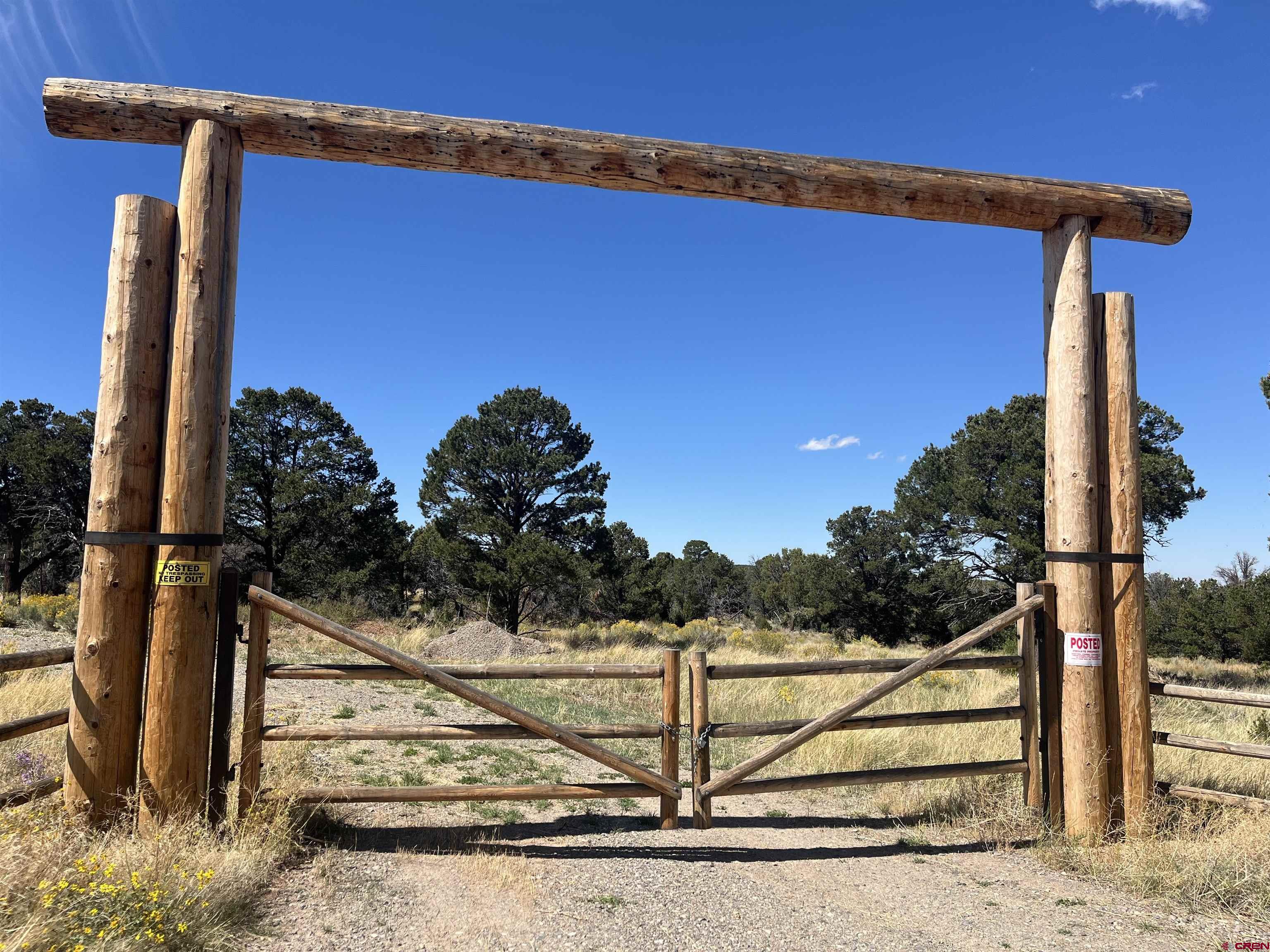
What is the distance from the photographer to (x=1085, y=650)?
17.2 feet

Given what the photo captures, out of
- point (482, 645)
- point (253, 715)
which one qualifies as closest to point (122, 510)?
point (253, 715)

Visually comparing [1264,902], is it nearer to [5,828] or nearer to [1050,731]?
[1050,731]

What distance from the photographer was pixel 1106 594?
17.5 feet

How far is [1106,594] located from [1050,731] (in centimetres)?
107

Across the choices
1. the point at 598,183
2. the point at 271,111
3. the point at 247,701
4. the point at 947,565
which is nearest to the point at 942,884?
the point at 247,701

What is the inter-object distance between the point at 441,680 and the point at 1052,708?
14.2 ft

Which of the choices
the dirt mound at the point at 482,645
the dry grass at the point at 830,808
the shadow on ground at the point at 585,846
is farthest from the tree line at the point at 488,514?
the shadow on ground at the point at 585,846

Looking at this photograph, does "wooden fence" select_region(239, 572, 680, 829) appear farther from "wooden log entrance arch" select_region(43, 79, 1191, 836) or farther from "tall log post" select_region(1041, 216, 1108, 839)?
"tall log post" select_region(1041, 216, 1108, 839)

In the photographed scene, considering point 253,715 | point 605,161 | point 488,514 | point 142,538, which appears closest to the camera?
point 142,538

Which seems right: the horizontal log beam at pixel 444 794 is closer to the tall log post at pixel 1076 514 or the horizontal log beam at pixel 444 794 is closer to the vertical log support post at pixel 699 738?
the vertical log support post at pixel 699 738

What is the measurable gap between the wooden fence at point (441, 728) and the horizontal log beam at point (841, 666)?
394mm

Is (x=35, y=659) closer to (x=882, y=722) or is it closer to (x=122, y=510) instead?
(x=122, y=510)

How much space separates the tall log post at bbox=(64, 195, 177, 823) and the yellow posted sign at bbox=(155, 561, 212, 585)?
0.16 m

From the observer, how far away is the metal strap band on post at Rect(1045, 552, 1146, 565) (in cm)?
526
